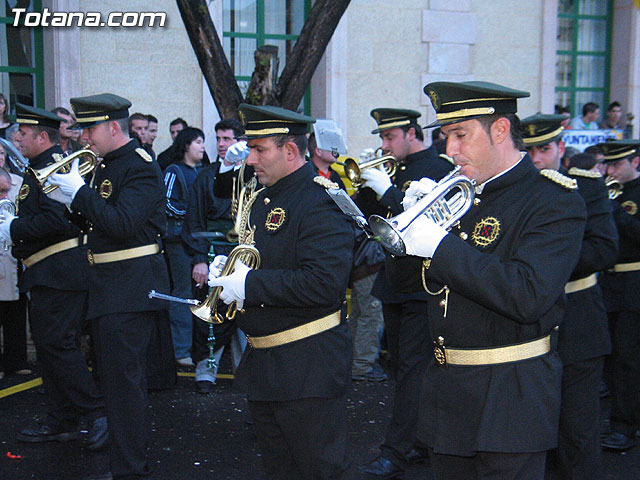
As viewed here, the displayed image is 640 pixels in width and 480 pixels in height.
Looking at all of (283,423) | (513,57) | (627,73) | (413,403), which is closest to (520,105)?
(513,57)

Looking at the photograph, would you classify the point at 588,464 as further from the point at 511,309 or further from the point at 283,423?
the point at 511,309

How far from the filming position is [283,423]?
11.6ft

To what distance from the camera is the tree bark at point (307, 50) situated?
25.5 feet

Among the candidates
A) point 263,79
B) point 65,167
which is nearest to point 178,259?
point 263,79

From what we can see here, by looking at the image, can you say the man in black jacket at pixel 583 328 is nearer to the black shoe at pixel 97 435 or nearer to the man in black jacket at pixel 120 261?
the man in black jacket at pixel 120 261

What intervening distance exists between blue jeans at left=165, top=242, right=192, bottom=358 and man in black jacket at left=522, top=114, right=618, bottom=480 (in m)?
3.91

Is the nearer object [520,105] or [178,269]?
[178,269]

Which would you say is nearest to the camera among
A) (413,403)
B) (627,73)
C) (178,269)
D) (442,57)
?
(413,403)

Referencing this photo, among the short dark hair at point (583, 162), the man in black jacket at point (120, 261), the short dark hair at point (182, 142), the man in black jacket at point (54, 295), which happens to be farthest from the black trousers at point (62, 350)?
the short dark hair at point (583, 162)

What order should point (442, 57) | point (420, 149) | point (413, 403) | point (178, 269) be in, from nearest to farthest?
point (413, 403)
point (420, 149)
point (178, 269)
point (442, 57)

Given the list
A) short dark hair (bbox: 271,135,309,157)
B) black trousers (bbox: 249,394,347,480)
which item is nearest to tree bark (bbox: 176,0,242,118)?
short dark hair (bbox: 271,135,309,157)

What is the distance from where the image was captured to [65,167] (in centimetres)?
497

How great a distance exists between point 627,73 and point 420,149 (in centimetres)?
899

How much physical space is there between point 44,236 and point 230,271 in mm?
2336
